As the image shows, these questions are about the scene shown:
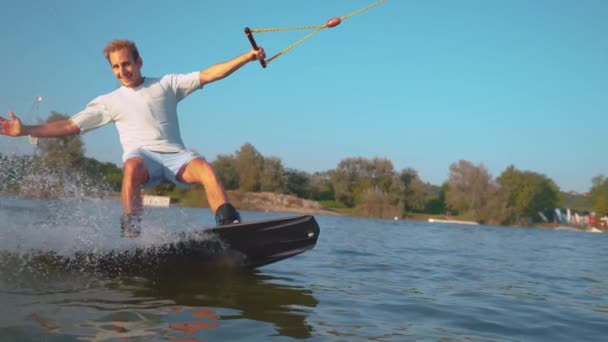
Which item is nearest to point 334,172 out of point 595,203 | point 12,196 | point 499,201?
point 499,201

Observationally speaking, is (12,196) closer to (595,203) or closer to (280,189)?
(280,189)

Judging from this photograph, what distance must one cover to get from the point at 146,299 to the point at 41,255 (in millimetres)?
1207

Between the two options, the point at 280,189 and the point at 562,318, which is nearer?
the point at 562,318

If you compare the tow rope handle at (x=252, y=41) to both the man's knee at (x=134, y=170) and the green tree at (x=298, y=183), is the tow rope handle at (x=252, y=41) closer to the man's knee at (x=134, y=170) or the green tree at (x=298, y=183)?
the man's knee at (x=134, y=170)

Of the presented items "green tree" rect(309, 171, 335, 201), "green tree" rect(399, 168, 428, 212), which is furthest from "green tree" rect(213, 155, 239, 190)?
"green tree" rect(399, 168, 428, 212)

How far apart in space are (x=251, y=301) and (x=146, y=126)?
1.99 meters

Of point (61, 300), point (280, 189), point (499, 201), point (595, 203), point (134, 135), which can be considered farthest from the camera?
point (595, 203)

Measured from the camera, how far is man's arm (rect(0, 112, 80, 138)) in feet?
14.0

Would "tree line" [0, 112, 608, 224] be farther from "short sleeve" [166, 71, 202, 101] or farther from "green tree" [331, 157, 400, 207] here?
"short sleeve" [166, 71, 202, 101]

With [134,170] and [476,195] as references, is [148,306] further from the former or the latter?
[476,195]

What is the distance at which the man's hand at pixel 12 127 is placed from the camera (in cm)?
426

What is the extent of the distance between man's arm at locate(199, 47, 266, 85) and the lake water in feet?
4.86

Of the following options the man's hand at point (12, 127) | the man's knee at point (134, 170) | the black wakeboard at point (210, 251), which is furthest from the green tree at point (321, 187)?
the man's hand at point (12, 127)

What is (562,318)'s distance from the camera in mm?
3918
